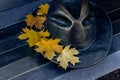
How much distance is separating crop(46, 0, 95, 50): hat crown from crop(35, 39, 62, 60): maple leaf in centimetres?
6

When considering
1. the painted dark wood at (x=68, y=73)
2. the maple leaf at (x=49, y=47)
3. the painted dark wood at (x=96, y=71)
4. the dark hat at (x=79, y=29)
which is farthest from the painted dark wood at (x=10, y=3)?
the painted dark wood at (x=96, y=71)

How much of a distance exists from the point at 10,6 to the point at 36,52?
0.61m

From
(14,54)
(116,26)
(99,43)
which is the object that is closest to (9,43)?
(14,54)

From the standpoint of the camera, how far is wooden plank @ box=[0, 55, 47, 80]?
192 cm

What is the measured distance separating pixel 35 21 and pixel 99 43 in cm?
49

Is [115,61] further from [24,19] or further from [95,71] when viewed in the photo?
[24,19]

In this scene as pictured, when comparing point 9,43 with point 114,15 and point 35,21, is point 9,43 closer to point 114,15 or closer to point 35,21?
point 35,21

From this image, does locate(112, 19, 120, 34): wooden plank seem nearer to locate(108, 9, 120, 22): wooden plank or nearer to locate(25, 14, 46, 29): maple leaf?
locate(108, 9, 120, 22): wooden plank

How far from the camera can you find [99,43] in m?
2.09

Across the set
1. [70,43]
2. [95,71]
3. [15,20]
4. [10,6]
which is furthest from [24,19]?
[95,71]

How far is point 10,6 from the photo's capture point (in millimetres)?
2463

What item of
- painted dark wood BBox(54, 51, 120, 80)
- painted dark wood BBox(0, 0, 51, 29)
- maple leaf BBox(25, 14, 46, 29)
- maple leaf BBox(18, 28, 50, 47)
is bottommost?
painted dark wood BBox(54, 51, 120, 80)

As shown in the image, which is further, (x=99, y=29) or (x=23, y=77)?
(x=99, y=29)

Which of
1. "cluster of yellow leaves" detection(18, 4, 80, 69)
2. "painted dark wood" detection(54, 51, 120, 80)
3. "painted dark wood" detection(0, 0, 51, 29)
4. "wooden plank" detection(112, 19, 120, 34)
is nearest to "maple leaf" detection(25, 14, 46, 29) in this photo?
"cluster of yellow leaves" detection(18, 4, 80, 69)
